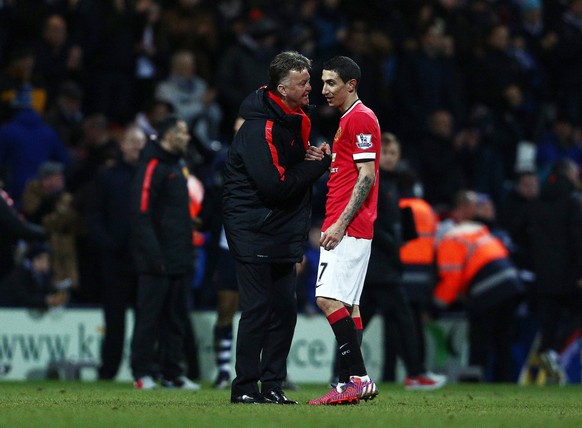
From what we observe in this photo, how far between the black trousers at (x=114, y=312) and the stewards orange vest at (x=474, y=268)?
414 cm

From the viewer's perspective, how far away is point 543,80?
72.8 feet

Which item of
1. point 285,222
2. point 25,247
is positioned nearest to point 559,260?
point 25,247

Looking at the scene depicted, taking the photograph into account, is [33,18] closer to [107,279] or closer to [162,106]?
→ [162,106]

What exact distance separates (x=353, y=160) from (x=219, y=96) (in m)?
8.70

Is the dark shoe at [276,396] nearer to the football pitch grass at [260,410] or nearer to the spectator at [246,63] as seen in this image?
the football pitch grass at [260,410]

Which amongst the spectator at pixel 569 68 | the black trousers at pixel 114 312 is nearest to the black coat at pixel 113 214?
the black trousers at pixel 114 312

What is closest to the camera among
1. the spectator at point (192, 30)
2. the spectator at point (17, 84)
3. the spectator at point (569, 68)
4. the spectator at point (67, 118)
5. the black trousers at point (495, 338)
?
the spectator at point (17, 84)

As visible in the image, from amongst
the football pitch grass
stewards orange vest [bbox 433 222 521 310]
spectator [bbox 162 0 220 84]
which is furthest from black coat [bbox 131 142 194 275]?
spectator [bbox 162 0 220 84]

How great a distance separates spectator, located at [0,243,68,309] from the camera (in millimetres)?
14445

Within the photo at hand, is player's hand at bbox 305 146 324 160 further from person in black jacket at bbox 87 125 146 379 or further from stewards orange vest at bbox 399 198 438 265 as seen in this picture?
stewards orange vest at bbox 399 198 438 265

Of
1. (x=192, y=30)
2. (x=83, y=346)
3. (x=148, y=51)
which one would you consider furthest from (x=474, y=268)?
(x=148, y=51)

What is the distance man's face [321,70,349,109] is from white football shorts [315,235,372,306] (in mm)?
987

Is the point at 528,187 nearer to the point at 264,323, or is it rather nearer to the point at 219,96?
the point at 219,96

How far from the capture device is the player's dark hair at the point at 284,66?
9359mm
